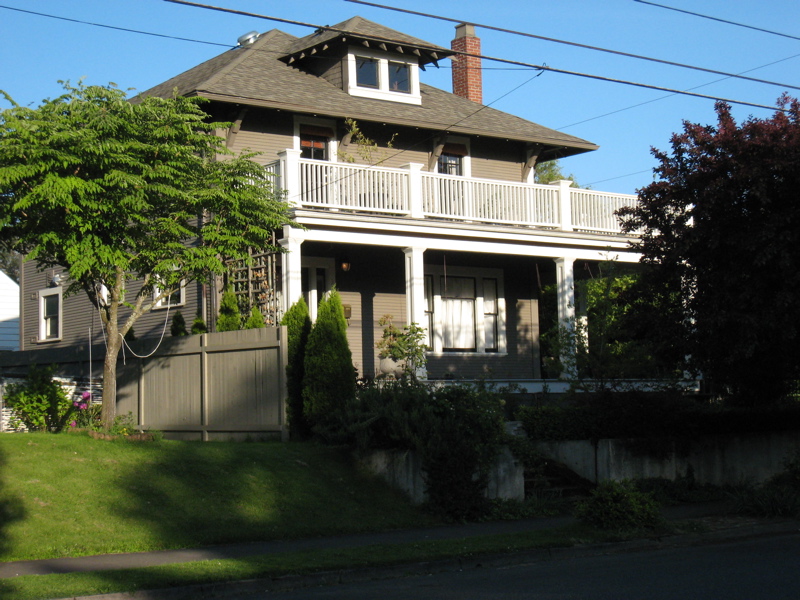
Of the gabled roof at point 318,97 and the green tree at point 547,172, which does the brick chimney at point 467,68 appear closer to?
the gabled roof at point 318,97

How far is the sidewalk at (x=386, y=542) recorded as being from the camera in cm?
926

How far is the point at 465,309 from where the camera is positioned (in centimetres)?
2341

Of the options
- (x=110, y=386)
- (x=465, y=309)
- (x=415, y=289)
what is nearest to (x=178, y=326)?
(x=110, y=386)

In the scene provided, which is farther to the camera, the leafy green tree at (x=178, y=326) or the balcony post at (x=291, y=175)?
the leafy green tree at (x=178, y=326)

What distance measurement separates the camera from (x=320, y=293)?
21.4m

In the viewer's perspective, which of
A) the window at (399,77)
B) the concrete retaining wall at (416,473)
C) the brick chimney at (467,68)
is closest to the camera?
the concrete retaining wall at (416,473)

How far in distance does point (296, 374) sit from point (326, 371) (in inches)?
29.4

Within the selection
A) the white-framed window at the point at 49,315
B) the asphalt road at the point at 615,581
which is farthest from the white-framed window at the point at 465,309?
the asphalt road at the point at 615,581

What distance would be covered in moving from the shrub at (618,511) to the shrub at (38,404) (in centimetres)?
1072

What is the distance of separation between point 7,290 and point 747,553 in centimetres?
3164

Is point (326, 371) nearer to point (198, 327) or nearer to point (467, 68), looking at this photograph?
point (198, 327)

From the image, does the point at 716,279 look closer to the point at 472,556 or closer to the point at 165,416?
the point at 472,556

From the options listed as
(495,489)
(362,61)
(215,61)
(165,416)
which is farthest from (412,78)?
(495,489)

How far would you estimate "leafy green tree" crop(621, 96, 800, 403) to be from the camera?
1392 cm
